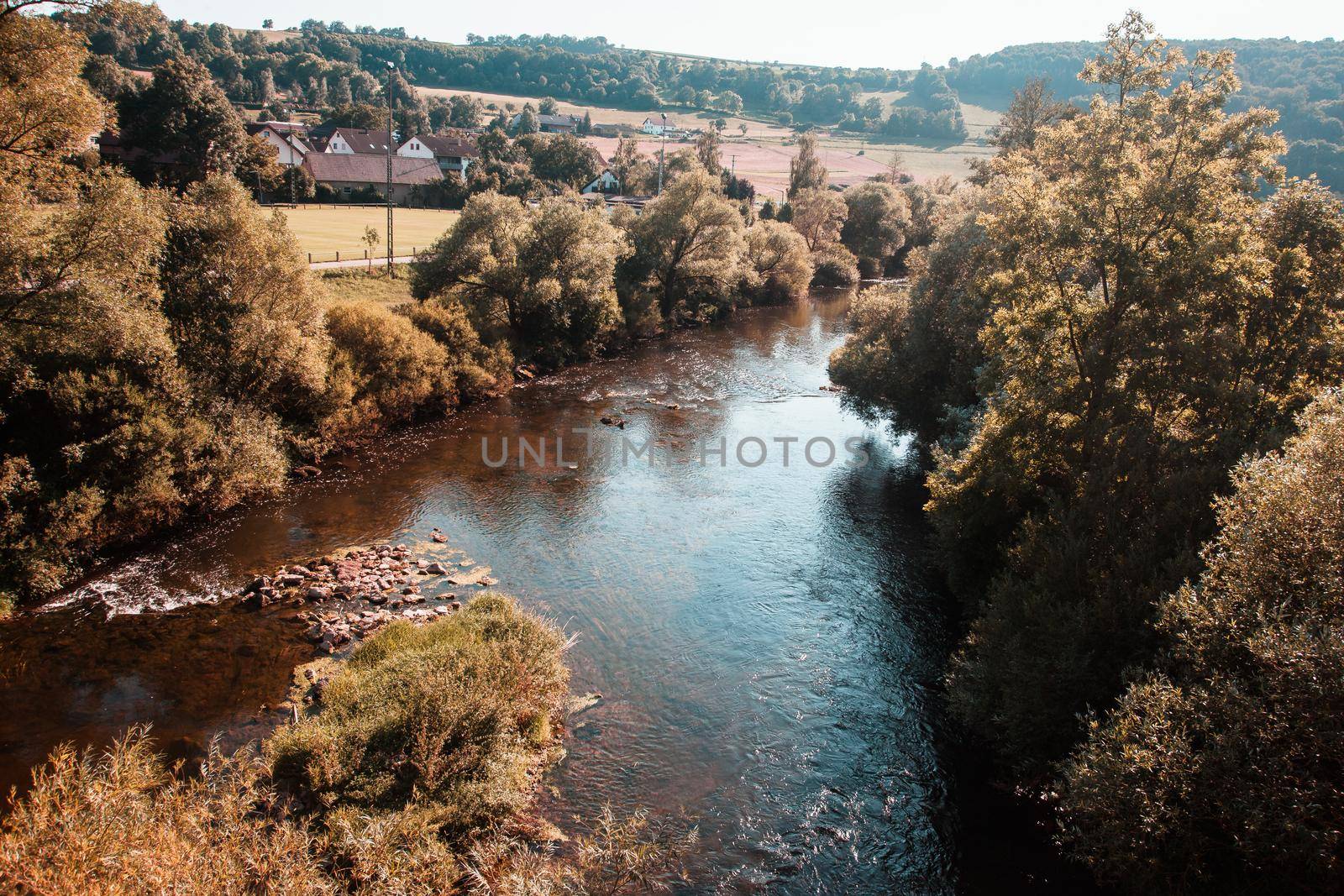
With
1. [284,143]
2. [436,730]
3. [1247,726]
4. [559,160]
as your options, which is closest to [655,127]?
[559,160]

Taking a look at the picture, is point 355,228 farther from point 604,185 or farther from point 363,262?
point 604,185

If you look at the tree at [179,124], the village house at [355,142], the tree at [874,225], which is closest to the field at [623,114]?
the village house at [355,142]

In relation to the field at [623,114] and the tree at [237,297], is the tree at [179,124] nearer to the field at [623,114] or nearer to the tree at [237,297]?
the tree at [237,297]

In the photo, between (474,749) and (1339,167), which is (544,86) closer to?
(1339,167)

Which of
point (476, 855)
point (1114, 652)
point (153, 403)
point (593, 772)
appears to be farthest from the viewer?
point (153, 403)

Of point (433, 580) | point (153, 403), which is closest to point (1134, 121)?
point (433, 580)

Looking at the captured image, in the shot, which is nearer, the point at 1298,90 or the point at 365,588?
the point at 365,588

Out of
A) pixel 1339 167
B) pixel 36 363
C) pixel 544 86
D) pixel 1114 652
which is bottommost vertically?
pixel 1114 652

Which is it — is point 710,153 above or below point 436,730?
above
